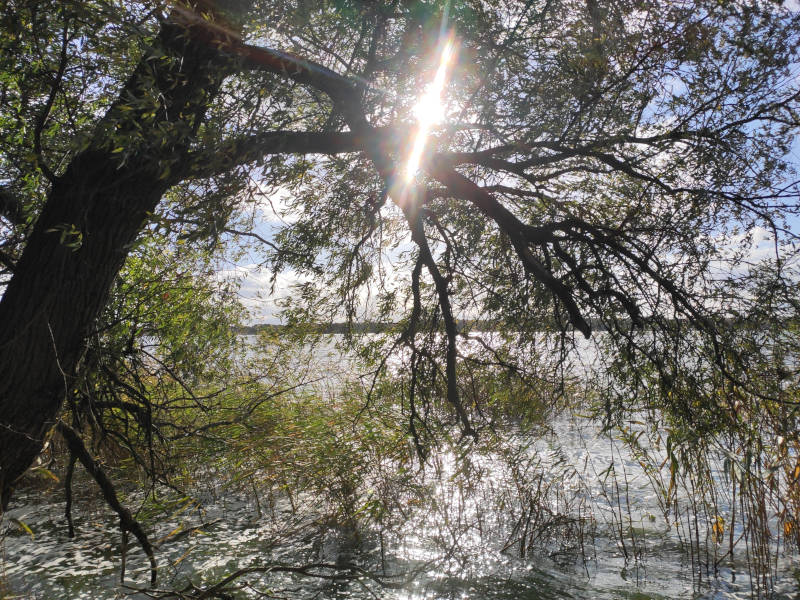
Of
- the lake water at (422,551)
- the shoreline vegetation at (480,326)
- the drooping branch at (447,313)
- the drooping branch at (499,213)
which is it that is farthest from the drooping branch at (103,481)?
the drooping branch at (499,213)

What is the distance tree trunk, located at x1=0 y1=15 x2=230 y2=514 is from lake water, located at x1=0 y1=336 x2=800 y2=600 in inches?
107

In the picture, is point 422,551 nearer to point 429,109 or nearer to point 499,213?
point 499,213

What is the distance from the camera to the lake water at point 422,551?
232 inches

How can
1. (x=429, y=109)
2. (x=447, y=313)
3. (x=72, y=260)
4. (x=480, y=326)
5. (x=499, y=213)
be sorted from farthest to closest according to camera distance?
(x=480, y=326) → (x=429, y=109) → (x=447, y=313) → (x=499, y=213) → (x=72, y=260)

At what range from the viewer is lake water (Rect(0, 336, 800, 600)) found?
589 centimetres

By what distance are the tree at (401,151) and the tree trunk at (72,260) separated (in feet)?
0.04

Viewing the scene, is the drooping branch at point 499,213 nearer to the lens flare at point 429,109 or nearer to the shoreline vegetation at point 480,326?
the lens flare at point 429,109

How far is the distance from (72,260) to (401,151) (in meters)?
2.59

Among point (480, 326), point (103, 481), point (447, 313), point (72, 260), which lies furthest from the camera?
point (480, 326)

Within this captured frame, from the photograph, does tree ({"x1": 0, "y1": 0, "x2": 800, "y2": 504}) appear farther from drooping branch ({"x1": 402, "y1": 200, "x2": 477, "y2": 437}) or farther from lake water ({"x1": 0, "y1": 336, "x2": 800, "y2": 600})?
lake water ({"x1": 0, "y1": 336, "x2": 800, "y2": 600})

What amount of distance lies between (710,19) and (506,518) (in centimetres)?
604

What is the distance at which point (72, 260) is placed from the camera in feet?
11.1

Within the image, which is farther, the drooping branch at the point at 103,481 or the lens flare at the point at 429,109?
the lens flare at the point at 429,109

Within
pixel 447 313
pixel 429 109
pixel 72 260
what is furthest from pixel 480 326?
pixel 72 260
